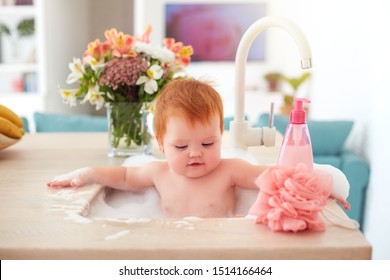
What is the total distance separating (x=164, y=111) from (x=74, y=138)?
84 cm

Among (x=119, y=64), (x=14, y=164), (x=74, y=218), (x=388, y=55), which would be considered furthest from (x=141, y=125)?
(x=388, y=55)

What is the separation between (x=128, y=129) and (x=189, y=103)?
1.68 feet

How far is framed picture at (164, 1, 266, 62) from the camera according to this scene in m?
5.58

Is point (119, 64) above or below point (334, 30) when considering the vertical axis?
below

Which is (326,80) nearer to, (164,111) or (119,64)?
(119,64)

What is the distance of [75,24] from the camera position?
18.2 ft

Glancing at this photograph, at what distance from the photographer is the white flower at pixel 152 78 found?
1.54m

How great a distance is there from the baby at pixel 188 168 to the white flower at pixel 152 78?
0.30 meters

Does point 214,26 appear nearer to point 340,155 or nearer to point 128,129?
point 340,155

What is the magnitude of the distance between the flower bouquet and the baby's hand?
0.35m

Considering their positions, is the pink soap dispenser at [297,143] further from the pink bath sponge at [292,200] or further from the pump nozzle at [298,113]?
the pink bath sponge at [292,200]

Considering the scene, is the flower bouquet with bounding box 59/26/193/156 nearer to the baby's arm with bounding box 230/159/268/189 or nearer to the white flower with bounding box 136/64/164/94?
the white flower with bounding box 136/64/164/94

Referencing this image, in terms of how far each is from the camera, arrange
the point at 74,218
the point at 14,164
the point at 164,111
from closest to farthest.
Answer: the point at 74,218 < the point at 164,111 < the point at 14,164

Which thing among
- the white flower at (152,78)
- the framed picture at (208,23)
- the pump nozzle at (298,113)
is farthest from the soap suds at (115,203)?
the framed picture at (208,23)
